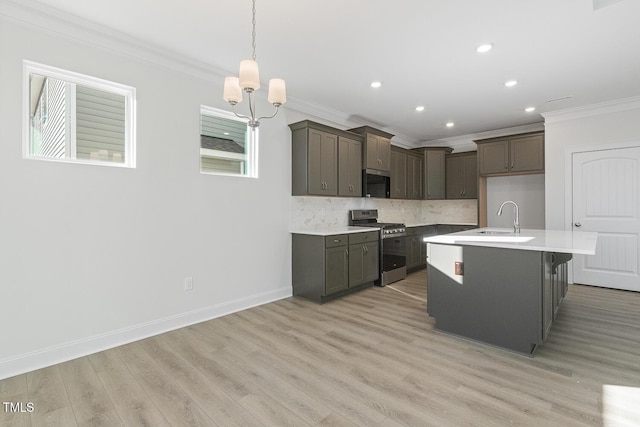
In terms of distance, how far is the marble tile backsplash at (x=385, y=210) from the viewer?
4.55 meters

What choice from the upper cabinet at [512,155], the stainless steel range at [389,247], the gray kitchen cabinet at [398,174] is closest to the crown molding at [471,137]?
the upper cabinet at [512,155]

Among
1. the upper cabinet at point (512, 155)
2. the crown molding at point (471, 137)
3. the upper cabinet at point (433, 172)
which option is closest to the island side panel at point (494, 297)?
the upper cabinet at point (512, 155)

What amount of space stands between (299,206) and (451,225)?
3.60 m

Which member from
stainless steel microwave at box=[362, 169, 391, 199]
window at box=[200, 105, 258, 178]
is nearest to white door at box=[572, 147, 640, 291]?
stainless steel microwave at box=[362, 169, 391, 199]

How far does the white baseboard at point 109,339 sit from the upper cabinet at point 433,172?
429cm

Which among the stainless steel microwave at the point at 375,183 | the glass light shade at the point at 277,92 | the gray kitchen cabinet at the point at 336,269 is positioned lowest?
the gray kitchen cabinet at the point at 336,269

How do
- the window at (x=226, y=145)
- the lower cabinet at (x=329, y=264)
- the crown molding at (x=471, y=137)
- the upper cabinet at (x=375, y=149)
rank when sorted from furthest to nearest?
the crown molding at (x=471, y=137)
the upper cabinet at (x=375, y=149)
the lower cabinet at (x=329, y=264)
the window at (x=226, y=145)

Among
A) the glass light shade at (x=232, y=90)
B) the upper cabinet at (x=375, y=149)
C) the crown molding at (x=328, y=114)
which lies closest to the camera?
the glass light shade at (x=232, y=90)

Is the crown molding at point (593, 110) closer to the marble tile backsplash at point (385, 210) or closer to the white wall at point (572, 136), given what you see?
the white wall at point (572, 136)

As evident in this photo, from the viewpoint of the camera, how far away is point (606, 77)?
141 inches

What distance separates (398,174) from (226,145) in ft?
11.0

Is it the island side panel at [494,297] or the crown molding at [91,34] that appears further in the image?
the island side panel at [494,297]

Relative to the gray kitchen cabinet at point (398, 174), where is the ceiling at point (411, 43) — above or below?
above

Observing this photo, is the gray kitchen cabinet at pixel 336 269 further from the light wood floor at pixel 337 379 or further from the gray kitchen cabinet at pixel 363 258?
the light wood floor at pixel 337 379
